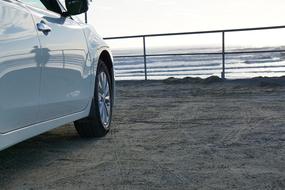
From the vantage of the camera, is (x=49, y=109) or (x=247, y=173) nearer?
(x=247, y=173)

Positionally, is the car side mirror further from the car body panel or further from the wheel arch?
the wheel arch

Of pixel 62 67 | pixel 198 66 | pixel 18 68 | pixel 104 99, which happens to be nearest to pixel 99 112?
pixel 104 99

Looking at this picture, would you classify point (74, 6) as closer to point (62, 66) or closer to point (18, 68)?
point (62, 66)

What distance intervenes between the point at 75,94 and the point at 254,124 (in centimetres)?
215

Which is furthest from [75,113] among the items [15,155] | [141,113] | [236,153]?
[141,113]

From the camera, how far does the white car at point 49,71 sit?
3242mm

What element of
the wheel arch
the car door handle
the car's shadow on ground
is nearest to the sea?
the wheel arch

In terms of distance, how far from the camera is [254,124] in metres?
5.73

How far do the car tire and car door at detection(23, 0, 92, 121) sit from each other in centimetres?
27

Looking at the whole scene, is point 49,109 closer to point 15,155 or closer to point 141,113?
point 15,155

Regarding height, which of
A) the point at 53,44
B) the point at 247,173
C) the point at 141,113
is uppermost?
the point at 53,44

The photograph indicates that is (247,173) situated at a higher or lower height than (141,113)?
higher

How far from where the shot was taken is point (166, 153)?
4.43 metres

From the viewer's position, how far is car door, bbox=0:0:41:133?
3158 millimetres
